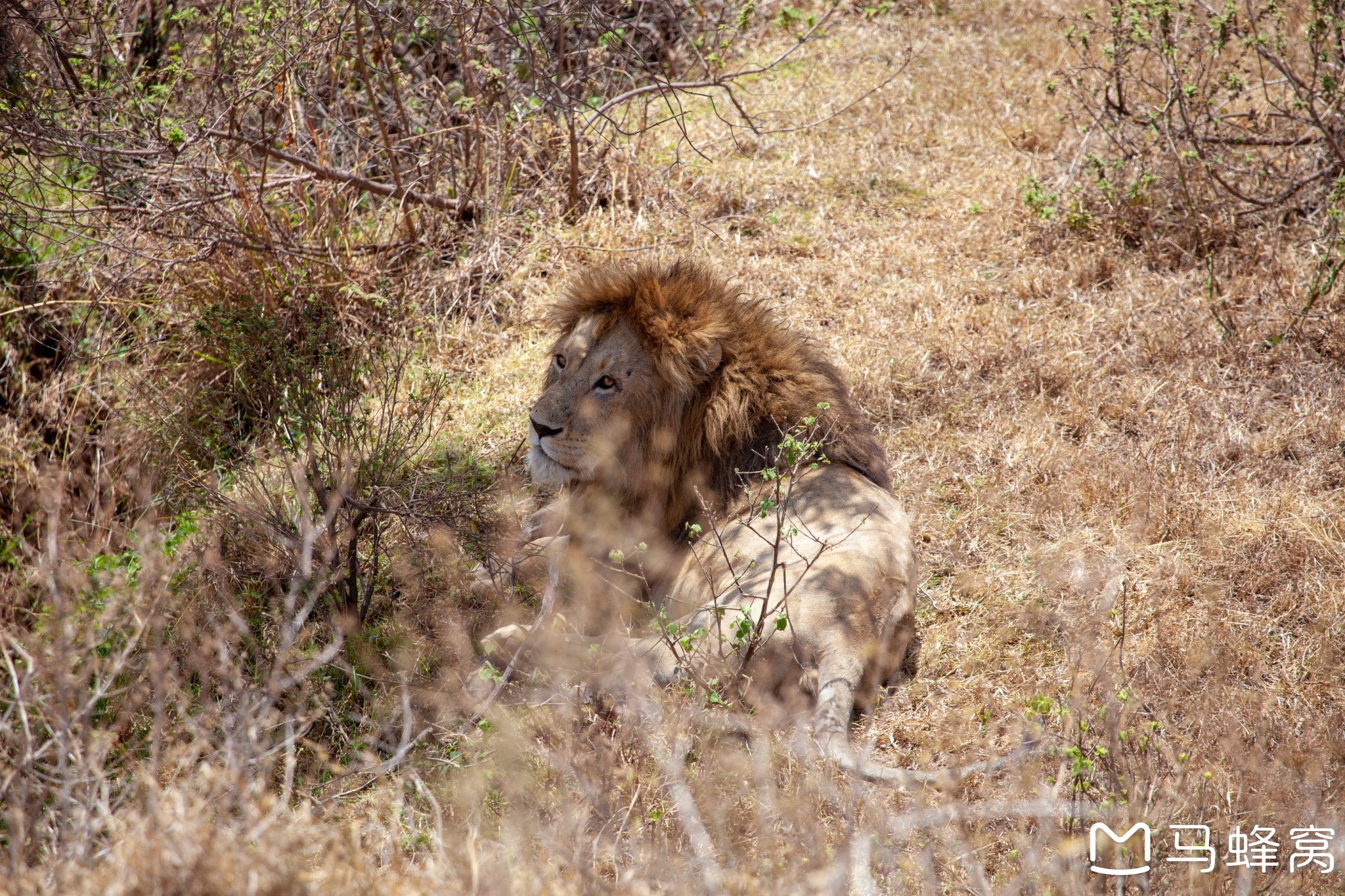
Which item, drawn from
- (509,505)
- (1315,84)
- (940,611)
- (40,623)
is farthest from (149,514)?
(1315,84)

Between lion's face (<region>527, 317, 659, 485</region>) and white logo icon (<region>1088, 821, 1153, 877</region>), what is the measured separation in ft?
7.23

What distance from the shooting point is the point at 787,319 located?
6203 mm

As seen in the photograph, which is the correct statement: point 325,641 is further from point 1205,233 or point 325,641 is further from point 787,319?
point 1205,233

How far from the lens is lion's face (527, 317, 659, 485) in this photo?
4301 mm

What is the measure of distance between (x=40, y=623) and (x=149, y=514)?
23.9 inches

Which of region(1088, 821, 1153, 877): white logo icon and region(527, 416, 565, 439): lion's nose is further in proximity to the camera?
region(527, 416, 565, 439): lion's nose

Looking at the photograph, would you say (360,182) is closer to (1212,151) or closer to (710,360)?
(710,360)

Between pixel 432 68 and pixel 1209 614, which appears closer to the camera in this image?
pixel 1209 614

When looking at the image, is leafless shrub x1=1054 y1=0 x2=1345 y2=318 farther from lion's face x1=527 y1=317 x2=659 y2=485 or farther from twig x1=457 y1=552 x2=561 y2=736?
twig x1=457 y1=552 x2=561 y2=736

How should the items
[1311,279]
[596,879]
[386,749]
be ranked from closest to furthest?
[596,879] → [386,749] → [1311,279]

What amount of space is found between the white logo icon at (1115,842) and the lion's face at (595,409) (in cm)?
220

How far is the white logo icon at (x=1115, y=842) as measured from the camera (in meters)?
2.80

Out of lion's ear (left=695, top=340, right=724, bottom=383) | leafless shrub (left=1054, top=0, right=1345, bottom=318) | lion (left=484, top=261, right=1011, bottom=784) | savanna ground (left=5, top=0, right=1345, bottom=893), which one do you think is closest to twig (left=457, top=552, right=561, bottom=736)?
savanna ground (left=5, top=0, right=1345, bottom=893)

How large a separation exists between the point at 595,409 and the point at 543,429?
22cm
